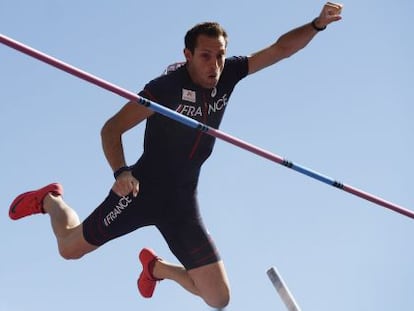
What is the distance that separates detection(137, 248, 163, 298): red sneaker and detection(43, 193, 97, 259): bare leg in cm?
105

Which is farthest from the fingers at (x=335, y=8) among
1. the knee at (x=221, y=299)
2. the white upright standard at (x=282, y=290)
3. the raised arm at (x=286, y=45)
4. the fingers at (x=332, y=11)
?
the knee at (x=221, y=299)

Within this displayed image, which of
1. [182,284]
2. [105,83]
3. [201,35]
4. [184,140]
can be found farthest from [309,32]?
[182,284]

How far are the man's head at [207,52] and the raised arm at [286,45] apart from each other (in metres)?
0.51

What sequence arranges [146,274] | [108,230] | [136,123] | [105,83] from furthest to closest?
[146,274] → [108,230] → [136,123] → [105,83]

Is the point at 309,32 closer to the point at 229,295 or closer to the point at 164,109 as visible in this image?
the point at 164,109

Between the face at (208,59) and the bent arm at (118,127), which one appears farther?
the face at (208,59)

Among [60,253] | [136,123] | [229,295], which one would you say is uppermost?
[136,123]

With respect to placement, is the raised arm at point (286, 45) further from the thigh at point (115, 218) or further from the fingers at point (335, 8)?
the thigh at point (115, 218)

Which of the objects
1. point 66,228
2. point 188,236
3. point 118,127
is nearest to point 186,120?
point 118,127

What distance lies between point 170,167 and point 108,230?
903mm

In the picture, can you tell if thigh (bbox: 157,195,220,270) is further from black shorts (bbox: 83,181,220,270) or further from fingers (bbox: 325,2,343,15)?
fingers (bbox: 325,2,343,15)

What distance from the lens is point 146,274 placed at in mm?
9266

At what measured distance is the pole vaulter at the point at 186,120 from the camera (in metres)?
6.49

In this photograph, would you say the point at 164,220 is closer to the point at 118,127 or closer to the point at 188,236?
the point at 188,236
